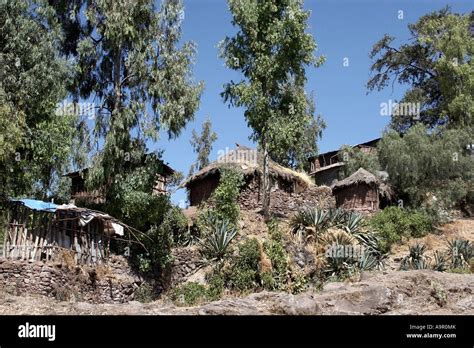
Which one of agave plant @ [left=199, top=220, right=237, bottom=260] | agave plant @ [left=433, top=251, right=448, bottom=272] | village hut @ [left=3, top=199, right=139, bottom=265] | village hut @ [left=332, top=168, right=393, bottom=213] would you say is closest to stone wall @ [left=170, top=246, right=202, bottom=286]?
agave plant @ [left=199, top=220, right=237, bottom=260]

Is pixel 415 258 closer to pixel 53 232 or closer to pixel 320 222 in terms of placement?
Result: pixel 320 222

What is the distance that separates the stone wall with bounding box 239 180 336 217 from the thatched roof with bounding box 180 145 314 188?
2.23 ft

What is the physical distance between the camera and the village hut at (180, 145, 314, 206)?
31.3 m

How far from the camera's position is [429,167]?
31703mm

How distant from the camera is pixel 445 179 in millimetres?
31922

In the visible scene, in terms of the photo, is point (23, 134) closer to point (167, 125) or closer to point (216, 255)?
point (167, 125)

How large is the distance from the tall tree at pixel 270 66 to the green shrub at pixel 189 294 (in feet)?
21.7

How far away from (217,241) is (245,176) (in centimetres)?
728

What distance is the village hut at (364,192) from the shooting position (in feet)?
105

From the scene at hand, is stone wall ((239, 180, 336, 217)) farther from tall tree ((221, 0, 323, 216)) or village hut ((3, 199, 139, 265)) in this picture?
village hut ((3, 199, 139, 265))

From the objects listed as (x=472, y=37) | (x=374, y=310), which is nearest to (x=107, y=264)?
(x=374, y=310)

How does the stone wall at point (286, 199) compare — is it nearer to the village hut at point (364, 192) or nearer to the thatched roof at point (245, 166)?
the thatched roof at point (245, 166)

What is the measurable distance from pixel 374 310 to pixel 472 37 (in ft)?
97.5

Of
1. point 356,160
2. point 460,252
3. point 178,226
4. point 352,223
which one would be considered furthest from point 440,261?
point 356,160
